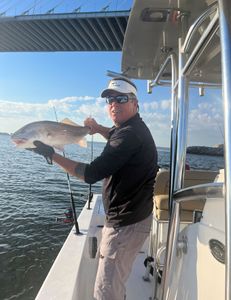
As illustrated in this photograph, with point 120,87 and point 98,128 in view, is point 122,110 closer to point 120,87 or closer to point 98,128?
point 120,87

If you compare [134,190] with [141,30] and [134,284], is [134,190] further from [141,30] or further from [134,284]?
[134,284]

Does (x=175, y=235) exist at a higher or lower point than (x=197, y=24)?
lower

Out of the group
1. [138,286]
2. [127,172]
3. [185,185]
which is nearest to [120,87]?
[127,172]

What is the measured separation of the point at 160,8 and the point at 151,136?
0.83 m

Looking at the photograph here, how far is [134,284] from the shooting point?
122 inches

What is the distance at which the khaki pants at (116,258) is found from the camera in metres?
2.07

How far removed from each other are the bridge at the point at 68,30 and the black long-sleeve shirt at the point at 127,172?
1743 cm

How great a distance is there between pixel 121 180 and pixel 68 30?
859 inches

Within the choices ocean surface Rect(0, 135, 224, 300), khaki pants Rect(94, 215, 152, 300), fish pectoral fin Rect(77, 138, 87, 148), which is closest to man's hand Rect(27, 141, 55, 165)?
ocean surface Rect(0, 135, 224, 300)

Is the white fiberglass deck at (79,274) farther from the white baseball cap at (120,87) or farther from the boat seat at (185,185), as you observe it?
the white baseball cap at (120,87)

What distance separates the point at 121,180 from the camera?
2.12 metres

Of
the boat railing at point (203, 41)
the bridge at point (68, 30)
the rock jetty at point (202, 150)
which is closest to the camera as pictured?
the boat railing at point (203, 41)

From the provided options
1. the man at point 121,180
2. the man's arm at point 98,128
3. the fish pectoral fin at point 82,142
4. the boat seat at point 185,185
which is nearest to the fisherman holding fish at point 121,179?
the man at point 121,180

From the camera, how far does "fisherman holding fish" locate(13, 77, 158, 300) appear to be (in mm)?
2023
